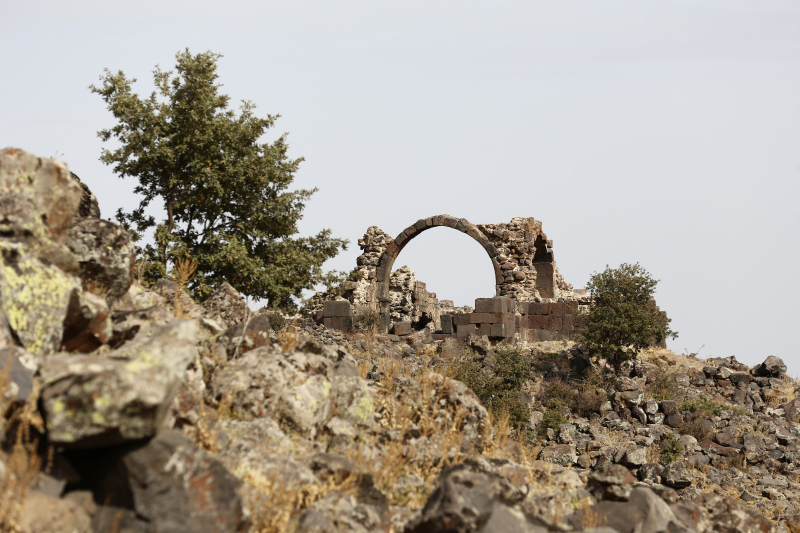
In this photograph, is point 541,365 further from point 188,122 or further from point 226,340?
point 226,340

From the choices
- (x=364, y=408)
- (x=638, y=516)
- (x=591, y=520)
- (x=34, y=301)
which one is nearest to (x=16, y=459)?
(x=34, y=301)

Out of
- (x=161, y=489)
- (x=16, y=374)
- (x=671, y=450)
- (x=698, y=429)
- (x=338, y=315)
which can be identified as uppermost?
(x=338, y=315)

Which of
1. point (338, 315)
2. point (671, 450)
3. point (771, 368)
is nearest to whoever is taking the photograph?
point (671, 450)

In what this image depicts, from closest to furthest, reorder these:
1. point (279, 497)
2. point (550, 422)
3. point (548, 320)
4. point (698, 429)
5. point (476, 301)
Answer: point (279, 497)
point (550, 422)
point (698, 429)
point (476, 301)
point (548, 320)

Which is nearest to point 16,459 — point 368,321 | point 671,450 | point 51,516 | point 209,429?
point 51,516

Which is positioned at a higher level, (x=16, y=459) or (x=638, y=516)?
(x=16, y=459)

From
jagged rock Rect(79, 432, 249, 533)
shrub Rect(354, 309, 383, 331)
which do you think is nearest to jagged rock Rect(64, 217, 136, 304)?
jagged rock Rect(79, 432, 249, 533)

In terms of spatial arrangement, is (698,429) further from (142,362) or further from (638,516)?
(142,362)

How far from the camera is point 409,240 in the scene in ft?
87.2

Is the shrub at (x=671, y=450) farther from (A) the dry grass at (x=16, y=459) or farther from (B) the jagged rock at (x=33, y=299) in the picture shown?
(A) the dry grass at (x=16, y=459)

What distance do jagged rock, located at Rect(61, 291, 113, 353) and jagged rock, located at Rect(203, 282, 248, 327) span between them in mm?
2242

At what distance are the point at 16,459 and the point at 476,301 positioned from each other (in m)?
18.6

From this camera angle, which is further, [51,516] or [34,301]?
[34,301]

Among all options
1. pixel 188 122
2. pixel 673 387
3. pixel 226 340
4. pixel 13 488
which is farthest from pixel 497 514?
pixel 188 122
